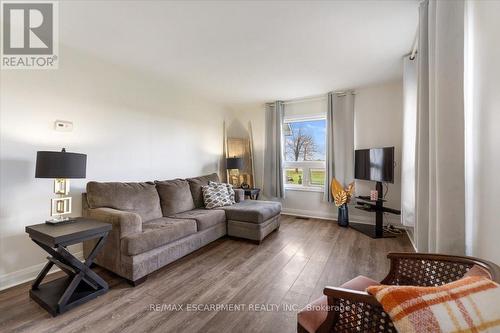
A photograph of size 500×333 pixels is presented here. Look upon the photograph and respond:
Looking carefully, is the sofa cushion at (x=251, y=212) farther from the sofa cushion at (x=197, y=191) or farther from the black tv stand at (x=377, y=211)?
the black tv stand at (x=377, y=211)

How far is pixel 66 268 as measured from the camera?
1826 mm

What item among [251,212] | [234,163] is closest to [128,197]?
[251,212]

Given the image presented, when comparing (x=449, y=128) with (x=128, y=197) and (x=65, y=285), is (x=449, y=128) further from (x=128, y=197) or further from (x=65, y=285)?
(x=65, y=285)

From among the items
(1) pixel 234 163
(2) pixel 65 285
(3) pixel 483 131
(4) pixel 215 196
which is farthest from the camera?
(1) pixel 234 163

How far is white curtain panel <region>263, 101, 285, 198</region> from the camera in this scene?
4613 millimetres

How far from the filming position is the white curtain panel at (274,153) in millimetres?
4613

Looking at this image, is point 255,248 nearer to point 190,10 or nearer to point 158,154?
point 158,154

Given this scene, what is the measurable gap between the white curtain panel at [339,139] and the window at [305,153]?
283 mm

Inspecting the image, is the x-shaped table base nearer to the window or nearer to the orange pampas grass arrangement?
the orange pampas grass arrangement

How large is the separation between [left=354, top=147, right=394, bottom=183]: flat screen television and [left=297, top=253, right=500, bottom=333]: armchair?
2.26 meters

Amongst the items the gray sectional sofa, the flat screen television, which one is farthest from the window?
the gray sectional sofa

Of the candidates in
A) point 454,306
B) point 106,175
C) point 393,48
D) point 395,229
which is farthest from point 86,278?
point 395,229

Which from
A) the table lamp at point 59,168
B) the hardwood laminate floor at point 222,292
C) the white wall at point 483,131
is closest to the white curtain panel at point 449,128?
the white wall at point 483,131
